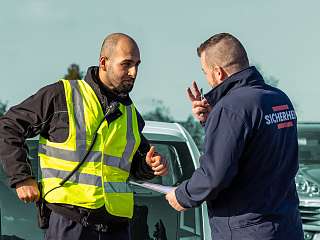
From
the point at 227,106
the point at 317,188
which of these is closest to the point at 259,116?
the point at 227,106

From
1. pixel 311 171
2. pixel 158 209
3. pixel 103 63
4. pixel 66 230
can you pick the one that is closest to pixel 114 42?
pixel 103 63

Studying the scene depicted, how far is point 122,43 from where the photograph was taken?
14.1ft

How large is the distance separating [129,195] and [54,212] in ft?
1.31

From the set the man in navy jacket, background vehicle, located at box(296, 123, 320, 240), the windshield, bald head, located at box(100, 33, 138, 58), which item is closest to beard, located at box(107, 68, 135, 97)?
bald head, located at box(100, 33, 138, 58)

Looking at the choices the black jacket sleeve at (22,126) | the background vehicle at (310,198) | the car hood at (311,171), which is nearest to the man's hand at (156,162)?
the black jacket sleeve at (22,126)

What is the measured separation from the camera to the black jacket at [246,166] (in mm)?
3799

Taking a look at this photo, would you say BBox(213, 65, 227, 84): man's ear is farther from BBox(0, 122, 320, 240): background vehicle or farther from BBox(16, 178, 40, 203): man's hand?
BBox(0, 122, 320, 240): background vehicle

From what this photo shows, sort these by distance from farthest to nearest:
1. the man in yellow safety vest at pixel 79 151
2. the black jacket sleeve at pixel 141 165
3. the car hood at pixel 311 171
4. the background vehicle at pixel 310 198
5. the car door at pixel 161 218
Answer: the car hood at pixel 311 171 < the background vehicle at pixel 310 198 < the car door at pixel 161 218 < the black jacket sleeve at pixel 141 165 < the man in yellow safety vest at pixel 79 151

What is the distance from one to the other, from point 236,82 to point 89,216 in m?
0.98

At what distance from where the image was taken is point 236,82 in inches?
156

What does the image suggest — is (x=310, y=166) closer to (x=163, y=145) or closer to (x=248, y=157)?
(x=163, y=145)

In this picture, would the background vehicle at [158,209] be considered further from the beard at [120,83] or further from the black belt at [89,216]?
the beard at [120,83]

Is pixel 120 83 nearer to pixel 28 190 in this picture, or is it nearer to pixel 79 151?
pixel 79 151

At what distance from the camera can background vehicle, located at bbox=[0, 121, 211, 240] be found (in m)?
4.75
